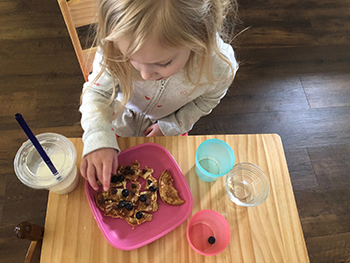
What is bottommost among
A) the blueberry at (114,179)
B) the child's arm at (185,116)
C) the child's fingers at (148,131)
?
the child's fingers at (148,131)

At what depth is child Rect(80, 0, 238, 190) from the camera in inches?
21.3

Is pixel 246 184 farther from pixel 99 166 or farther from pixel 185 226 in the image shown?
pixel 99 166

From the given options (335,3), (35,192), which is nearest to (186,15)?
(35,192)

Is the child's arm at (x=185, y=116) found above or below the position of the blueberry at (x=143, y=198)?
below

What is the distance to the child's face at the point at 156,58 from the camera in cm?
57

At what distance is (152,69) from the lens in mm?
635

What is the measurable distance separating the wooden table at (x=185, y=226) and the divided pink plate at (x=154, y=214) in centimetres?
2

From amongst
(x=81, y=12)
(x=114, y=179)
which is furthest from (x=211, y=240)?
(x=81, y=12)

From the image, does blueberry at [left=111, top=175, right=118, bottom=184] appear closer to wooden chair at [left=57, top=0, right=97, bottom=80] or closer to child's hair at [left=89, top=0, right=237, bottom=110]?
child's hair at [left=89, top=0, right=237, bottom=110]

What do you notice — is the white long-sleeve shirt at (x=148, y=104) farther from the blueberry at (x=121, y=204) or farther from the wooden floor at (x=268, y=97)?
the wooden floor at (x=268, y=97)

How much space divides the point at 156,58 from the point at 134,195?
14.4 inches

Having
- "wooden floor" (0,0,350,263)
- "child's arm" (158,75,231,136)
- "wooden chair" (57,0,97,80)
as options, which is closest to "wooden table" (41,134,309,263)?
"child's arm" (158,75,231,136)

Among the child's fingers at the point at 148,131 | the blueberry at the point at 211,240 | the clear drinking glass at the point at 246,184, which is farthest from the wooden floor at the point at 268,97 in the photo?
the blueberry at the point at 211,240

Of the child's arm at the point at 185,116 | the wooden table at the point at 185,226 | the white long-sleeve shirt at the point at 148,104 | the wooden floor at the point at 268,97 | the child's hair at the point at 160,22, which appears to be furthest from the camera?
the wooden floor at the point at 268,97
